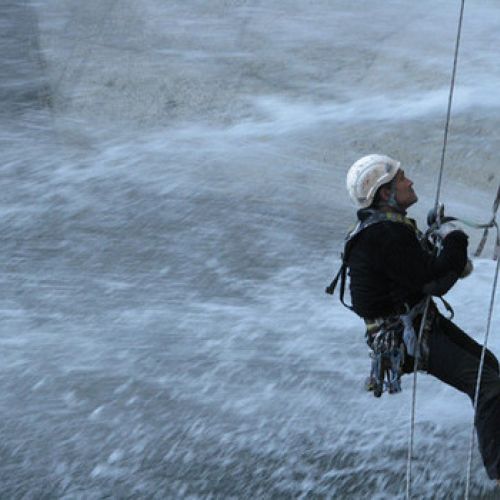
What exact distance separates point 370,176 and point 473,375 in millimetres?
836

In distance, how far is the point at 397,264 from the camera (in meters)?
3.41

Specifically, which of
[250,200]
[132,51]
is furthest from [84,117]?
[250,200]

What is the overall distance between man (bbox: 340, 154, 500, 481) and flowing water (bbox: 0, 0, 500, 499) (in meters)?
1.00

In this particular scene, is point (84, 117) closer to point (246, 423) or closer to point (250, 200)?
point (250, 200)

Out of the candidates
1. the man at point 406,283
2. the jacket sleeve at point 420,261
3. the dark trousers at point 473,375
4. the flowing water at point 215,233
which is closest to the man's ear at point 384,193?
the man at point 406,283

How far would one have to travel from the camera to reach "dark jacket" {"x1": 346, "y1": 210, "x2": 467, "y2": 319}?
3410 mm

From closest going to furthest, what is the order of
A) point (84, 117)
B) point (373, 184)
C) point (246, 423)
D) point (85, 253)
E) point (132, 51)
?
point (373, 184) < point (246, 423) < point (85, 253) < point (84, 117) < point (132, 51)

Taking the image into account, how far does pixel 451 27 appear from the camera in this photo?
11.4m

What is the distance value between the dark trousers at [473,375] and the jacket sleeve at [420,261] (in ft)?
0.87

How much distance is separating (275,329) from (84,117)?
4331mm

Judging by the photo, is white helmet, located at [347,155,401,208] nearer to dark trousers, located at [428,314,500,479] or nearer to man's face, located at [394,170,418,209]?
man's face, located at [394,170,418,209]

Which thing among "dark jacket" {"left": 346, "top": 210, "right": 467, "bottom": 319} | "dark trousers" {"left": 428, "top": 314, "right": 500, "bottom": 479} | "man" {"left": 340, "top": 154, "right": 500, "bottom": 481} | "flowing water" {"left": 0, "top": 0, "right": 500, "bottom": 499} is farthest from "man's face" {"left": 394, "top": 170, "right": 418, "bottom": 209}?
"flowing water" {"left": 0, "top": 0, "right": 500, "bottom": 499}

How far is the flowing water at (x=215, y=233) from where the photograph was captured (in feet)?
15.7

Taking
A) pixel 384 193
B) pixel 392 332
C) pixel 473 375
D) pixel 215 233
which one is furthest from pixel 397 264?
pixel 215 233
